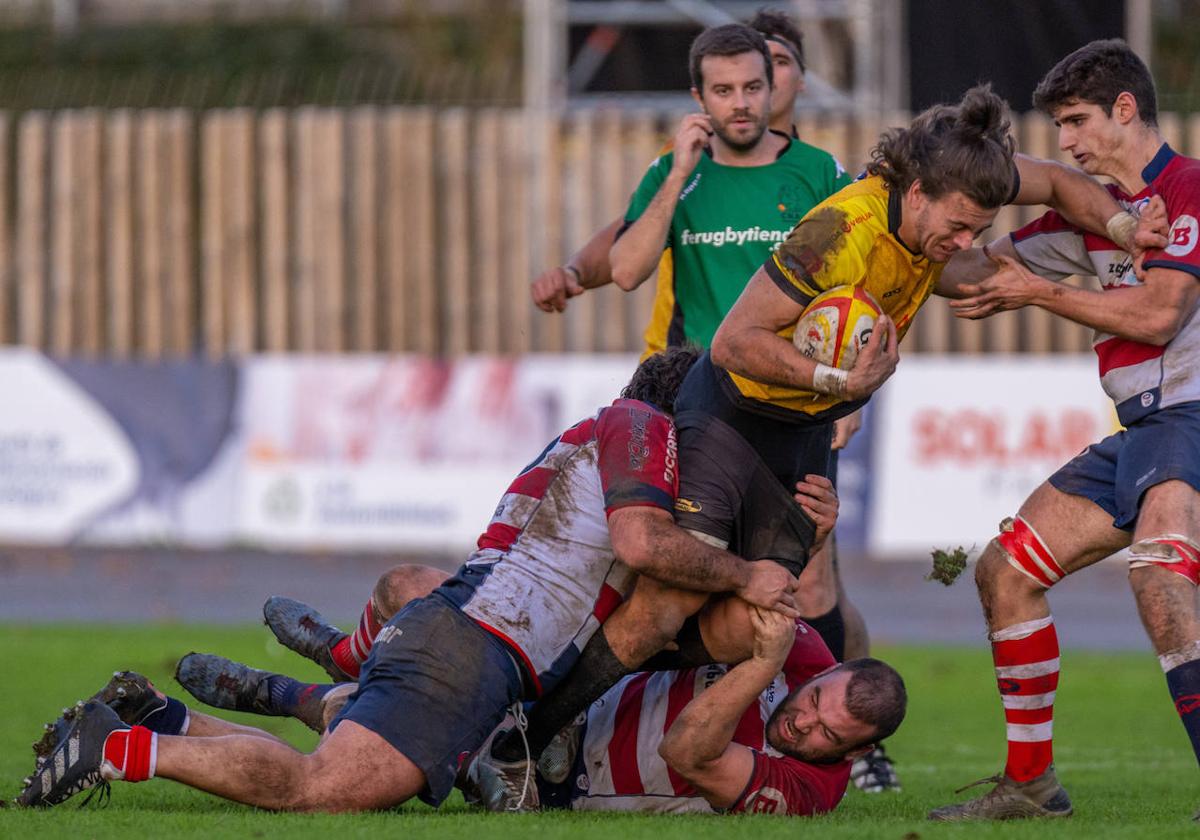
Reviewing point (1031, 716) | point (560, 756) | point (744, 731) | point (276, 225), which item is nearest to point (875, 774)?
point (1031, 716)

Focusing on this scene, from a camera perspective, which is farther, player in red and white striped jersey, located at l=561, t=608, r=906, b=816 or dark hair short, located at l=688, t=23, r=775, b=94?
dark hair short, located at l=688, t=23, r=775, b=94

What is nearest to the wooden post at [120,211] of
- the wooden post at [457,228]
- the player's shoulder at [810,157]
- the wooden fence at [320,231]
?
the wooden fence at [320,231]

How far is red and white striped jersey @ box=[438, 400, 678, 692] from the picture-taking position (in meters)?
6.38

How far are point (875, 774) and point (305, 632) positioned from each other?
2.56 metres

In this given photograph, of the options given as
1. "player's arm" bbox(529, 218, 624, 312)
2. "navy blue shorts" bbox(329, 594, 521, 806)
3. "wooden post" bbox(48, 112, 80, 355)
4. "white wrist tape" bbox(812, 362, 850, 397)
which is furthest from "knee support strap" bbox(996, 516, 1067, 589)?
"wooden post" bbox(48, 112, 80, 355)

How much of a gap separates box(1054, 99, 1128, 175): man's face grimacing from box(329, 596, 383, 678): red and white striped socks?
127 inches

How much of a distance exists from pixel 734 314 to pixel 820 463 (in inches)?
33.8

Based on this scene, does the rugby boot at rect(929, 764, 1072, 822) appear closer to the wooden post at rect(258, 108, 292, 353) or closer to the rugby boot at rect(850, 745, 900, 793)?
the rugby boot at rect(850, 745, 900, 793)

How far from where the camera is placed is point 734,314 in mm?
6340

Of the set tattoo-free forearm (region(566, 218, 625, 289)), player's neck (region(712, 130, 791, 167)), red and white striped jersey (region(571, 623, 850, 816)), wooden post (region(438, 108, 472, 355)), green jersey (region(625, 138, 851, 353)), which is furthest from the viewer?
wooden post (region(438, 108, 472, 355))

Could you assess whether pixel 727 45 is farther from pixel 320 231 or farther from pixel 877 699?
pixel 320 231

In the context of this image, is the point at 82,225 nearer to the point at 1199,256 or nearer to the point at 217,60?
the point at 217,60

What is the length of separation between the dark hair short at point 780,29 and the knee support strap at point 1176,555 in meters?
3.21

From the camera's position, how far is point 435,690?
6.20m
